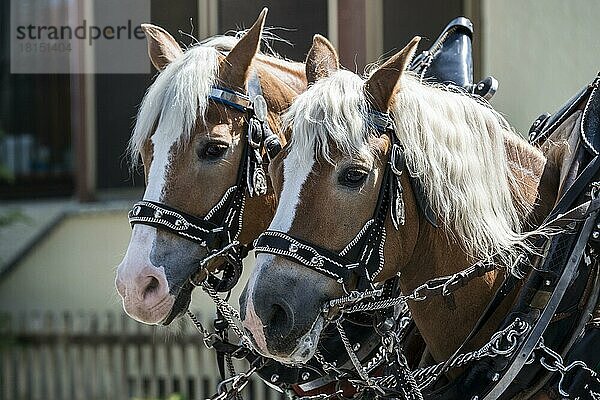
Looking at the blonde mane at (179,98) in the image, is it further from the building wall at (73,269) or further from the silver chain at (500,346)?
the building wall at (73,269)

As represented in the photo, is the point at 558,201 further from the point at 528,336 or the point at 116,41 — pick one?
the point at 116,41

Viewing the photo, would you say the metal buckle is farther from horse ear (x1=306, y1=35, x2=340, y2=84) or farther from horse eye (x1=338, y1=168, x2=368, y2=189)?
horse ear (x1=306, y1=35, x2=340, y2=84)

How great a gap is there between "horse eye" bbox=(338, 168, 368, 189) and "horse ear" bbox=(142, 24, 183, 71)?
41.9 inches

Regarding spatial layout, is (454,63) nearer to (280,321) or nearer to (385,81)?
(385,81)

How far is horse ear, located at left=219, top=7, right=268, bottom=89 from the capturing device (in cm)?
288

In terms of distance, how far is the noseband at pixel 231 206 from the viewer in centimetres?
271

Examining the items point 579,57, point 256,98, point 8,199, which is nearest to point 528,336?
point 256,98

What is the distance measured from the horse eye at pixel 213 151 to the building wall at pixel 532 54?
2.86 meters

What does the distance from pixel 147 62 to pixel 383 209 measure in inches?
168

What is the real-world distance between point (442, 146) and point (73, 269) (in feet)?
16.1

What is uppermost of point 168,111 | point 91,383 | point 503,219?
point 168,111

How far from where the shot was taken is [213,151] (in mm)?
2797

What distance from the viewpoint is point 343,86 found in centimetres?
234

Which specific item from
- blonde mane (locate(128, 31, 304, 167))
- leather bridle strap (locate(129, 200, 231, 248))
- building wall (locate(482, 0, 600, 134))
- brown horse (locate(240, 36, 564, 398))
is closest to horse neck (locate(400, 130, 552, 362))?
brown horse (locate(240, 36, 564, 398))
